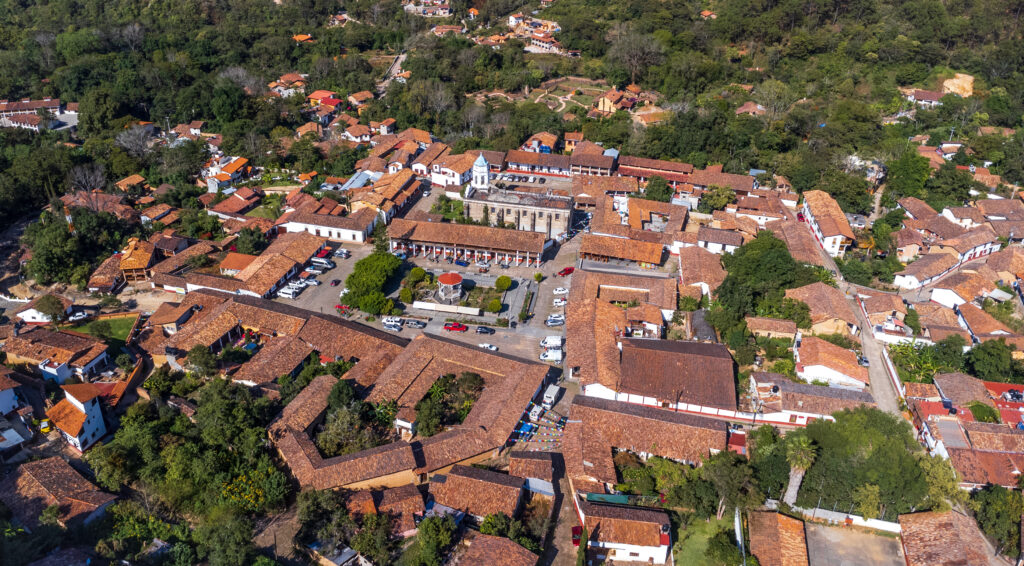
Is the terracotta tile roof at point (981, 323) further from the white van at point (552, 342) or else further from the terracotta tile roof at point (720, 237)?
the white van at point (552, 342)

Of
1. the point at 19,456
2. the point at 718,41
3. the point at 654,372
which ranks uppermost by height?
the point at 718,41

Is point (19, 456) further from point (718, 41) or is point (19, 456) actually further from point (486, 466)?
point (718, 41)

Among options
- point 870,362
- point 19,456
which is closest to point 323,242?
point 19,456

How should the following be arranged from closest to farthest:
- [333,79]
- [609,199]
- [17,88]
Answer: [609,199] → [17,88] → [333,79]

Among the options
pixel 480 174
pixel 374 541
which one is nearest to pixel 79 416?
pixel 374 541

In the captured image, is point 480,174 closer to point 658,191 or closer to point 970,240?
point 658,191

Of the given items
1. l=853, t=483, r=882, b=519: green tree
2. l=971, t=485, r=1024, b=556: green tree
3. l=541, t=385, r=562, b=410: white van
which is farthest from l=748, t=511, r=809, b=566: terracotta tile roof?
l=541, t=385, r=562, b=410: white van

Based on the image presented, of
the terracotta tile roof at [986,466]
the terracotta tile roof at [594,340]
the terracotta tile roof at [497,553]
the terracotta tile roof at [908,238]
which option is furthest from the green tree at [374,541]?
the terracotta tile roof at [908,238]

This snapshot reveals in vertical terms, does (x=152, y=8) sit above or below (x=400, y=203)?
above

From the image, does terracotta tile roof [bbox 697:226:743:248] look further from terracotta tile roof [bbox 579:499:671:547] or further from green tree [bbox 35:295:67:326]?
green tree [bbox 35:295:67:326]
